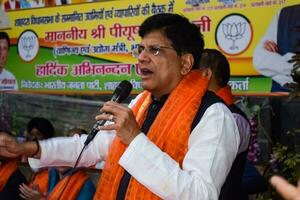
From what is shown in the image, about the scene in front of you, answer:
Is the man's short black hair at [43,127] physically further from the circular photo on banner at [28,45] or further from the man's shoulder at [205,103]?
the man's shoulder at [205,103]

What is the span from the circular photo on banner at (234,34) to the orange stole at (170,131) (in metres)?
1.59

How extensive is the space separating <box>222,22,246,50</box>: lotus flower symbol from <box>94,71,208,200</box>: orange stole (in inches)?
63.1

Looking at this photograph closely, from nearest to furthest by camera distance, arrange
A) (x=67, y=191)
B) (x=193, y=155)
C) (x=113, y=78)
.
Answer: (x=193, y=155), (x=67, y=191), (x=113, y=78)

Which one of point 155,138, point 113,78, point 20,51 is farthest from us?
point 20,51

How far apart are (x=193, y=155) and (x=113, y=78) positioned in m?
2.58

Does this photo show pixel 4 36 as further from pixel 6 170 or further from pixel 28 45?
pixel 6 170

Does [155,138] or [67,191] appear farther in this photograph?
[67,191]

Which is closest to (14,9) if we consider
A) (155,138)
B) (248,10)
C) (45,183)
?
(45,183)

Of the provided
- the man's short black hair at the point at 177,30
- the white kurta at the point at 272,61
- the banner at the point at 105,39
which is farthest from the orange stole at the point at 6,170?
the man's short black hair at the point at 177,30

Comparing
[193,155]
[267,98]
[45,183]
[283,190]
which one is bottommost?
[45,183]

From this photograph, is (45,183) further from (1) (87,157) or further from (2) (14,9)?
(2) (14,9)

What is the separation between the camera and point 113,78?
421 cm

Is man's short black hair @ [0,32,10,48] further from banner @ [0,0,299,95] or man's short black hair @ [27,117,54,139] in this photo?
man's short black hair @ [27,117,54,139]

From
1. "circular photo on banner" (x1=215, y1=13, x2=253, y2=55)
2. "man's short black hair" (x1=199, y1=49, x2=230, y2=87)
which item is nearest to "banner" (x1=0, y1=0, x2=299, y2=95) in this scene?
"circular photo on banner" (x1=215, y1=13, x2=253, y2=55)
